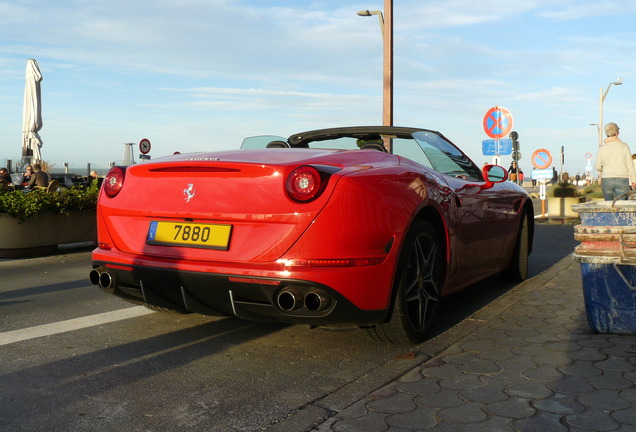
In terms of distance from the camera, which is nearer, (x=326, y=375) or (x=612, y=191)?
(x=326, y=375)

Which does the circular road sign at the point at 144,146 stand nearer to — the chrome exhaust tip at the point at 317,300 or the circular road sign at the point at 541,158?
the circular road sign at the point at 541,158

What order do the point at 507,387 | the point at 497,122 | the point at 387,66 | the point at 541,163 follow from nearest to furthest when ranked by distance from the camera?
the point at 507,387 → the point at 497,122 → the point at 387,66 → the point at 541,163

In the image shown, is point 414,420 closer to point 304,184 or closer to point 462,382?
point 462,382

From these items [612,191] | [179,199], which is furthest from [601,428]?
[612,191]

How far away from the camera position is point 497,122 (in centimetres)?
1455

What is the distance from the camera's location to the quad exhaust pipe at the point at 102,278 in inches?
165

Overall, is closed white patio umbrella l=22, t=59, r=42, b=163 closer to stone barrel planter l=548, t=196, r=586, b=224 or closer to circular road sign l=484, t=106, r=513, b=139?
circular road sign l=484, t=106, r=513, b=139

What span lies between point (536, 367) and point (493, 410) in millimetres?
778

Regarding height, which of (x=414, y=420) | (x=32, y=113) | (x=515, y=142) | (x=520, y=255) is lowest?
(x=414, y=420)

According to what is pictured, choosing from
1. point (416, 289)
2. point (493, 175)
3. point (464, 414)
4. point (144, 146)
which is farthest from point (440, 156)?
point (144, 146)

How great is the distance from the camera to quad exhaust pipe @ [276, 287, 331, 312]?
11.9 ft

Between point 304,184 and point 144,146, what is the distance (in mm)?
33973

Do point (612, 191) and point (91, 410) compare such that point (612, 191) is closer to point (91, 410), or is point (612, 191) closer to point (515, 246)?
point (515, 246)

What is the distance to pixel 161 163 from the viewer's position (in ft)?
13.7
